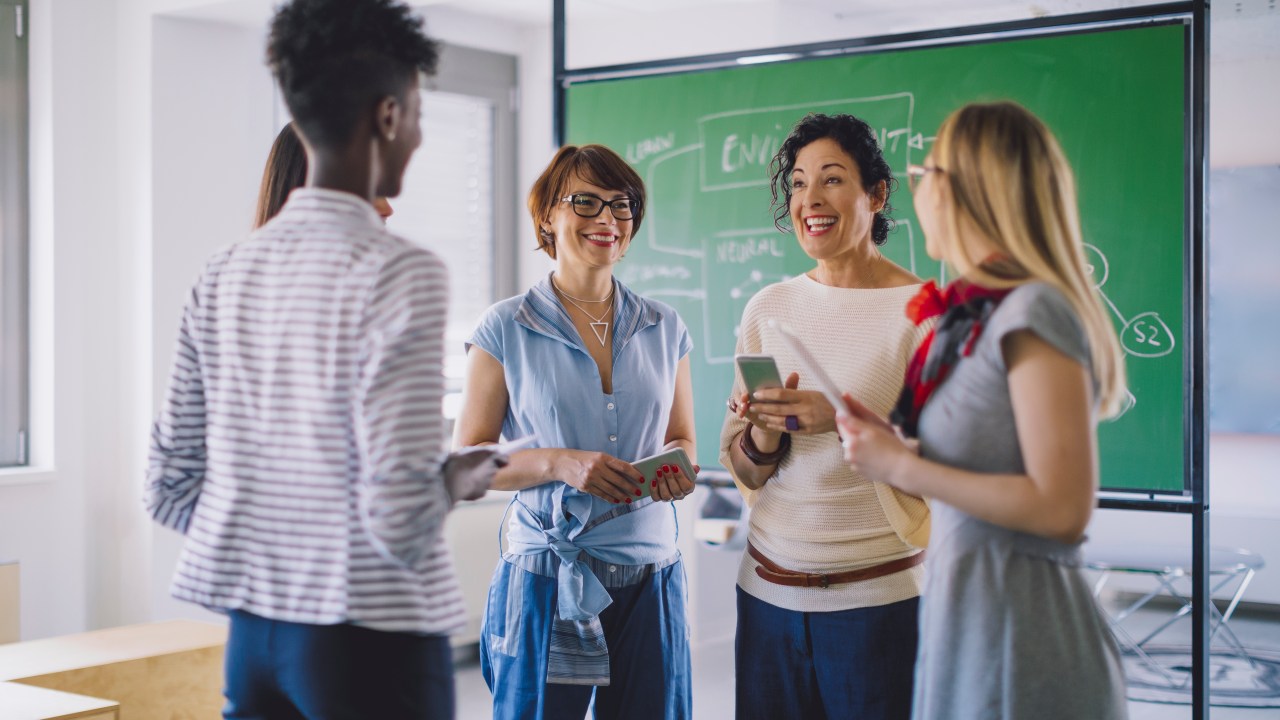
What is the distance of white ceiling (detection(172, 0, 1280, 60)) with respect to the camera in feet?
10.2

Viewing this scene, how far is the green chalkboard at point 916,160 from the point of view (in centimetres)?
257

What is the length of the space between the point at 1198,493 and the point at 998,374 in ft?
4.28

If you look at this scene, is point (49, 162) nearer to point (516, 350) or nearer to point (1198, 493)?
point (516, 350)

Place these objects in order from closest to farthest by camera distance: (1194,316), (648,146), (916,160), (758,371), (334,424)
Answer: (334,424) → (758,371) → (1194,316) → (916,160) → (648,146)

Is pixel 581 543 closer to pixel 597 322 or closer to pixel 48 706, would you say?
pixel 597 322

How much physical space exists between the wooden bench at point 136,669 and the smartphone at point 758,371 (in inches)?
79.2

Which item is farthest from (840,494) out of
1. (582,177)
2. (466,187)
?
(466,187)

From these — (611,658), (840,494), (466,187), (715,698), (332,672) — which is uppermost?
(466,187)

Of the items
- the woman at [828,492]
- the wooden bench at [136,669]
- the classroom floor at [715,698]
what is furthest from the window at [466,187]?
the woman at [828,492]

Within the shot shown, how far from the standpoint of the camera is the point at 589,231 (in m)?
A: 2.25

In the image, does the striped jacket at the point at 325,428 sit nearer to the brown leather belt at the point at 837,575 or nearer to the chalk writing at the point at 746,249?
the brown leather belt at the point at 837,575

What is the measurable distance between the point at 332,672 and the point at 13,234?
3.38 m

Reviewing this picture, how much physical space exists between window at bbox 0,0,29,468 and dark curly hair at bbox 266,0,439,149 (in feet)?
10.3

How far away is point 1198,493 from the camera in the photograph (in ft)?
8.21
